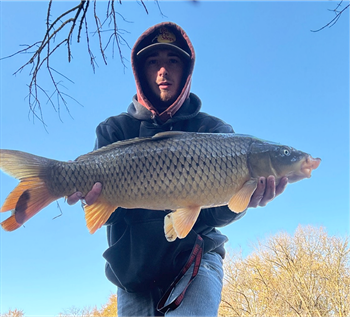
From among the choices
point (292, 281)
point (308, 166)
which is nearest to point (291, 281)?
point (292, 281)

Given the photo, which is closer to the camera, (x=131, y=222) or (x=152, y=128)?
(x=131, y=222)

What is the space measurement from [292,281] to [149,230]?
2645 centimetres

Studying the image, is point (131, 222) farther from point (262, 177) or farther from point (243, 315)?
point (243, 315)

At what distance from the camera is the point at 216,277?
2406mm

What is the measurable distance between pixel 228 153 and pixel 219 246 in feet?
2.62

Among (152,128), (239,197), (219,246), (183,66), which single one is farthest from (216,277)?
(183,66)

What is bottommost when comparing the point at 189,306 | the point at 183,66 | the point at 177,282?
the point at 189,306

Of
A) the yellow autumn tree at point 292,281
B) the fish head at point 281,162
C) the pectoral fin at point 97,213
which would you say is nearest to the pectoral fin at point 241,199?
the fish head at point 281,162

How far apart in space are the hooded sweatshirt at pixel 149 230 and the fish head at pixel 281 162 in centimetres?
41

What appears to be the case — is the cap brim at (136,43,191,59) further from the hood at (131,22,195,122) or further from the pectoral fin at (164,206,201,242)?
the pectoral fin at (164,206,201,242)

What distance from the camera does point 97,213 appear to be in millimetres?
2344

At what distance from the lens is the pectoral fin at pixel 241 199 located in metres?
2.29

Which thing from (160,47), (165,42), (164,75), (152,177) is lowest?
(152,177)

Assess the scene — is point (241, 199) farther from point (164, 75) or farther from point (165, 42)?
point (165, 42)
